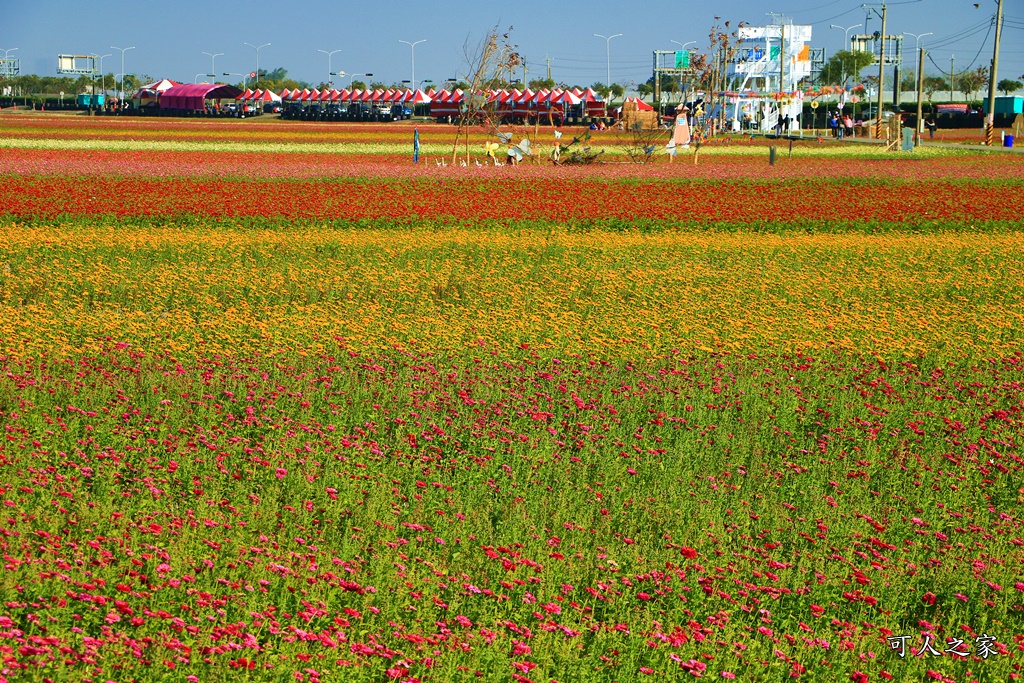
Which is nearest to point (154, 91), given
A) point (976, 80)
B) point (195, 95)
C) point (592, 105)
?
point (195, 95)

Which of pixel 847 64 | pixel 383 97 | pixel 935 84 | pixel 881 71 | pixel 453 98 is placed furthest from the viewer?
pixel 935 84

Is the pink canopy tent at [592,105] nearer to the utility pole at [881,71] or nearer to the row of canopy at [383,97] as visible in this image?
the row of canopy at [383,97]

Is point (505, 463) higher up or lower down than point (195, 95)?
lower down

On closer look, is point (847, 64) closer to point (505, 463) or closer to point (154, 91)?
point (154, 91)

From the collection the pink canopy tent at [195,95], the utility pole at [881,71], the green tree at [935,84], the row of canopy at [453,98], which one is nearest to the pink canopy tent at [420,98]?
the row of canopy at [453,98]

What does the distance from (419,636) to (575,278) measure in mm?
10639

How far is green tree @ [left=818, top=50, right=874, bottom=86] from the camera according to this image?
151500mm

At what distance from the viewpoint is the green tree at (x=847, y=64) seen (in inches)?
5965

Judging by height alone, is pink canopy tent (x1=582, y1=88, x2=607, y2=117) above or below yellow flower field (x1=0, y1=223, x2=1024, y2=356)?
above

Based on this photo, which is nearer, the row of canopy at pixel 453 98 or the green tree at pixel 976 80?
the row of canopy at pixel 453 98

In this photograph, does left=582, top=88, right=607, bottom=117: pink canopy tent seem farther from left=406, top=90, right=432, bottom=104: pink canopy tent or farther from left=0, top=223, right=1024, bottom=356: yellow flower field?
left=0, top=223, right=1024, bottom=356: yellow flower field

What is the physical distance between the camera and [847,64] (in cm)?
15462

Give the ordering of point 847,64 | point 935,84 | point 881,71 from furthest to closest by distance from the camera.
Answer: point 935,84
point 847,64
point 881,71

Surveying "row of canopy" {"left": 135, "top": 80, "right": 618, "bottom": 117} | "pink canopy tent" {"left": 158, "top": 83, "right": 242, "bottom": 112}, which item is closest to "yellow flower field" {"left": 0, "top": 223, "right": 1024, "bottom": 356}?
"row of canopy" {"left": 135, "top": 80, "right": 618, "bottom": 117}
